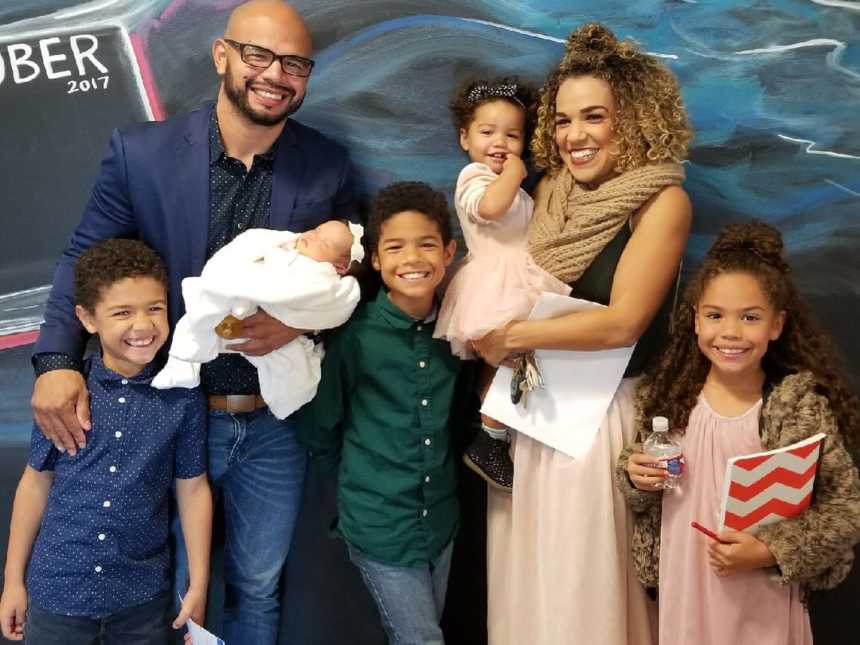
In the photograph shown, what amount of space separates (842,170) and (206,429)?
76.0 inches

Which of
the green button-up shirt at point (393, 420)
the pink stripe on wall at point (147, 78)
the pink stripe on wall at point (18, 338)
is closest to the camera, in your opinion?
the green button-up shirt at point (393, 420)

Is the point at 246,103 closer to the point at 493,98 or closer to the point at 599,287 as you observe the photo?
the point at 493,98

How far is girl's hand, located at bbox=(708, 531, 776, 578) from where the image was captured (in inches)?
72.7

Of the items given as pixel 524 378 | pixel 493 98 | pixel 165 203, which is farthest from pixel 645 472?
pixel 165 203

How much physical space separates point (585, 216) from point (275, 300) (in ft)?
2.58

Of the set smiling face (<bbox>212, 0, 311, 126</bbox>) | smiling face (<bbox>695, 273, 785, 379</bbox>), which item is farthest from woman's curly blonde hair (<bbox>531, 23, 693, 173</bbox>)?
smiling face (<bbox>212, 0, 311, 126</bbox>)

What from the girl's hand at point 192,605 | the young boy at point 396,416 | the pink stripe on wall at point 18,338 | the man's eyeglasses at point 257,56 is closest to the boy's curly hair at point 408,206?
the young boy at point 396,416

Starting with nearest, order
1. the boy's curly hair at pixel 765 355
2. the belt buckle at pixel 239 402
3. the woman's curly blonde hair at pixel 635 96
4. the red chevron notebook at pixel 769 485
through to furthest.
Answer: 1. the red chevron notebook at pixel 769 485
2. the boy's curly hair at pixel 765 355
3. the woman's curly blonde hair at pixel 635 96
4. the belt buckle at pixel 239 402

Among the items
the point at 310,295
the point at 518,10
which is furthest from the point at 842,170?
the point at 310,295

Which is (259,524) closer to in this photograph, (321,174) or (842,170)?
(321,174)

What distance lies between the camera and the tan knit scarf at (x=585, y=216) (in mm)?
1966

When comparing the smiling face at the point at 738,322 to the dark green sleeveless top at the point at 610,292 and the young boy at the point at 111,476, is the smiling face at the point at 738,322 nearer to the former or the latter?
the dark green sleeveless top at the point at 610,292

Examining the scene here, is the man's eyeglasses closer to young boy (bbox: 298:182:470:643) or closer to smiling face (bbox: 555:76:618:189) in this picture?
young boy (bbox: 298:182:470:643)

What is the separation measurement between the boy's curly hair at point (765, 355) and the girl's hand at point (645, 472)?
105 millimetres
